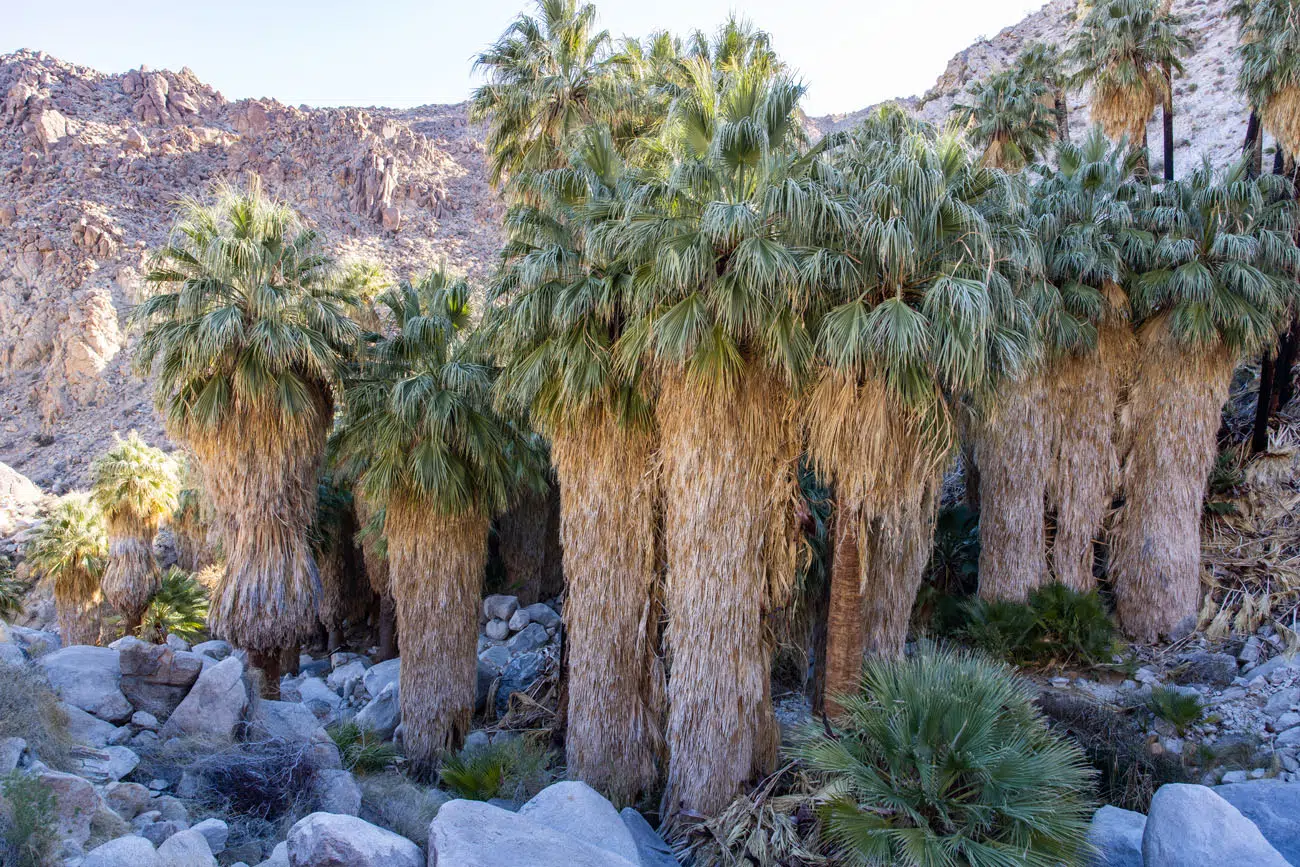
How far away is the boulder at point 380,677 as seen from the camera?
18.6 metres

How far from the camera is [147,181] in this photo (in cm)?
5488

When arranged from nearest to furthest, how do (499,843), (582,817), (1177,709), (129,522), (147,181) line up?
(499,843), (582,817), (1177,709), (129,522), (147,181)

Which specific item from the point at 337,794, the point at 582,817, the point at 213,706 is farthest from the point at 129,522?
the point at 582,817

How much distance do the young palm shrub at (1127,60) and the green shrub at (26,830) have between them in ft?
89.0

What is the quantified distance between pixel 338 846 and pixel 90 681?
6.07 metres

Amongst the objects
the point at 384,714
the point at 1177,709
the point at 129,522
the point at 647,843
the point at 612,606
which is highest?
the point at 129,522

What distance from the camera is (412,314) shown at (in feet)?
52.2

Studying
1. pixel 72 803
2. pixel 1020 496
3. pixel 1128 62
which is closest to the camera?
pixel 72 803

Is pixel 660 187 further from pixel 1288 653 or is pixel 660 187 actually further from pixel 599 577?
pixel 1288 653

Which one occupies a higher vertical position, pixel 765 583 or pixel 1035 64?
pixel 1035 64

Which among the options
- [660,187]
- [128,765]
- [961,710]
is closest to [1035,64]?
[660,187]

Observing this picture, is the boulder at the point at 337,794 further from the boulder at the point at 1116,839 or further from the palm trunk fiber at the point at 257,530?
the boulder at the point at 1116,839

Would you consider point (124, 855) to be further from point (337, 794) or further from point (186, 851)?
point (337, 794)

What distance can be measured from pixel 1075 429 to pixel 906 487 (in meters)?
9.35
